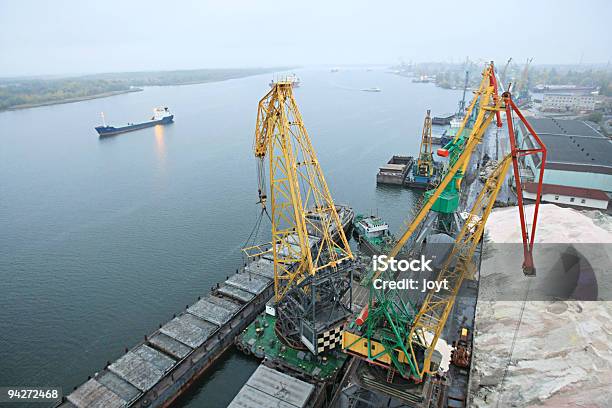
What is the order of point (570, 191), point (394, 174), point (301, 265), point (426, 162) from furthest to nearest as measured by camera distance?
point (394, 174)
point (426, 162)
point (570, 191)
point (301, 265)

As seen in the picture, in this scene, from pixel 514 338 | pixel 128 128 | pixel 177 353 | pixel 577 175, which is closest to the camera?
pixel 514 338

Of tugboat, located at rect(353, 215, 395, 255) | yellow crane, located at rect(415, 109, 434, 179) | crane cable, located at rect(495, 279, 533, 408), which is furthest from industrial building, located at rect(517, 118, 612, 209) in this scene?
crane cable, located at rect(495, 279, 533, 408)

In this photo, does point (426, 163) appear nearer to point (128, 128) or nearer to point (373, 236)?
point (373, 236)

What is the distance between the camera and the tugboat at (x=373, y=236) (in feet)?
111

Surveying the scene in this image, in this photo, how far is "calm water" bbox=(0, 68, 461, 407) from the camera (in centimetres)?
2538

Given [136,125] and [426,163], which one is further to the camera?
[136,125]

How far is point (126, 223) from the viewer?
42438 mm

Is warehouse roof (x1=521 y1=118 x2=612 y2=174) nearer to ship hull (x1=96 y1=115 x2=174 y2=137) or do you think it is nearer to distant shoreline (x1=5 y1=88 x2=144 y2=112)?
ship hull (x1=96 y1=115 x2=174 y2=137)

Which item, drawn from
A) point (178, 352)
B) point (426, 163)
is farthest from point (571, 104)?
point (178, 352)

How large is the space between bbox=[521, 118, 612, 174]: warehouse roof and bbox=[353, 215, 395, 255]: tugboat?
22.7 m

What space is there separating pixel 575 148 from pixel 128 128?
3529 inches

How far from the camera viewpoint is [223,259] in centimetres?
3481

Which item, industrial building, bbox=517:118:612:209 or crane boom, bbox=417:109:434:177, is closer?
industrial building, bbox=517:118:612:209

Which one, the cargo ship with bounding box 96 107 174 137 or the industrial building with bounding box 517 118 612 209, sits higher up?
the cargo ship with bounding box 96 107 174 137
